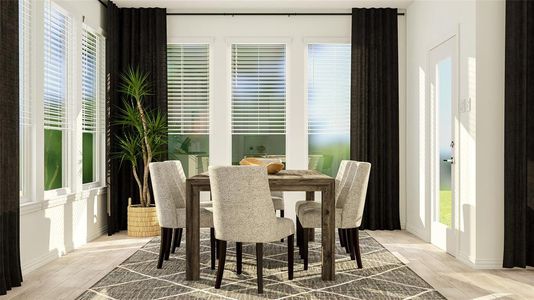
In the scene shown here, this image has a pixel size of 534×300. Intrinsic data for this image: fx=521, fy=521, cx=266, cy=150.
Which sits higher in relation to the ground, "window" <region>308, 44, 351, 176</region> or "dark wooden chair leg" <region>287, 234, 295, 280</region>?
"window" <region>308, 44, 351, 176</region>

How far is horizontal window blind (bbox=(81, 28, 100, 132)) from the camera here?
19.8 feet

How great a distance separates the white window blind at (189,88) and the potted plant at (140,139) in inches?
11.4

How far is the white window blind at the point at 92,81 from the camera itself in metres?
6.05

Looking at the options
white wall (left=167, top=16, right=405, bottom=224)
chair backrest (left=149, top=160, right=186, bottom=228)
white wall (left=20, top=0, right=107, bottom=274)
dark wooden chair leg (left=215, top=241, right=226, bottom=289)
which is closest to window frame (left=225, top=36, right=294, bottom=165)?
white wall (left=167, top=16, right=405, bottom=224)

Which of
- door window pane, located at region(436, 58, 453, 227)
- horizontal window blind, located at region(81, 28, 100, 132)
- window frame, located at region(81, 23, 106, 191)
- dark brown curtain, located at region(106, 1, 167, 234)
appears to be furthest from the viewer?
dark brown curtain, located at region(106, 1, 167, 234)

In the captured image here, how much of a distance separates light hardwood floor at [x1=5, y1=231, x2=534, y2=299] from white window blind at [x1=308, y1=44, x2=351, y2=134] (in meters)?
1.93

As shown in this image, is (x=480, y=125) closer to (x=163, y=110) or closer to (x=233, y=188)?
(x=233, y=188)

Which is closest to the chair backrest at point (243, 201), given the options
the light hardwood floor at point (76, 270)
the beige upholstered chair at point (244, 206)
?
the beige upholstered chair at point (244, 206)

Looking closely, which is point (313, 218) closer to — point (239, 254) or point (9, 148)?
point (239, 254)

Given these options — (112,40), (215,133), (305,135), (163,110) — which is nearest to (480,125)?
(305,135)

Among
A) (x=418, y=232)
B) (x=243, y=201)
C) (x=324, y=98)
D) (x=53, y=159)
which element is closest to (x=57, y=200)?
(x=53, y=159)

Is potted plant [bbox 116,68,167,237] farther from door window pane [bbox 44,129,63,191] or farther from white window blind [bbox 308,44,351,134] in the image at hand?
white window blind [bbox 308,44,351,134]

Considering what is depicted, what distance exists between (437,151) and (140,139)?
11.8 ft

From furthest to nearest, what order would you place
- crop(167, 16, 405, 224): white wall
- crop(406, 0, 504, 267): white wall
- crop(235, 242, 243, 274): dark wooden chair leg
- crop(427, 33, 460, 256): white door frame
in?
crop(167, 16, 405, 224): white wall → crop(427, 33, 460, 256): white door frame → crop(406, 0, 504, 267): white wall → crop(235, 242, 243, 274): dark wooden chair leg
